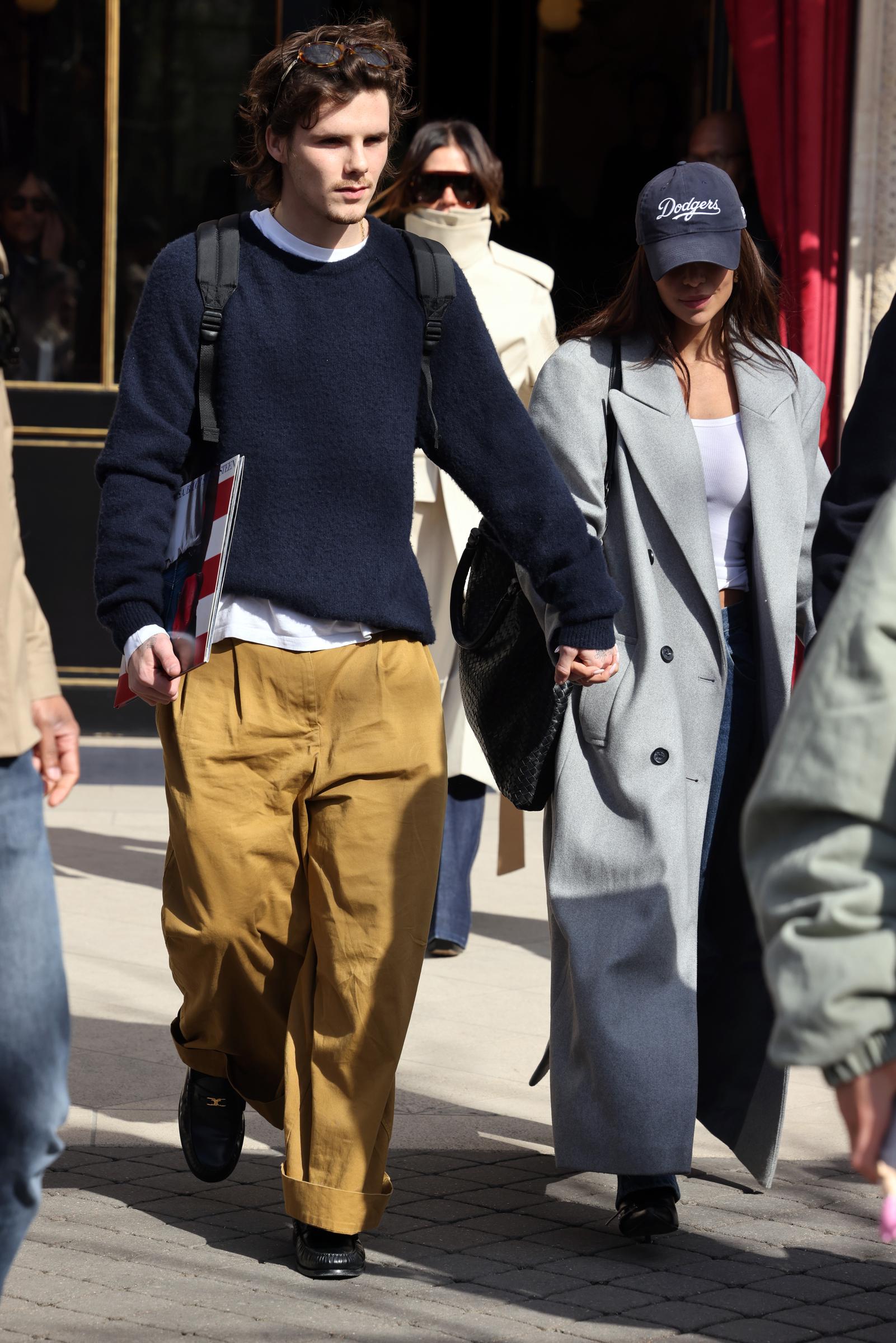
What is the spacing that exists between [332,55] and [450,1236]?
7.11 ft

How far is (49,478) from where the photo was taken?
9664 millimetres

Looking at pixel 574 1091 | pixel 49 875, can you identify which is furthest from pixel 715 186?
pixel 49 875

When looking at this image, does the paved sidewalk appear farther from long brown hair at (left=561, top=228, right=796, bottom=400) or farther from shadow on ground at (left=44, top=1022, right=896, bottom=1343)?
long brown hair at (left=561, top=228, right=796, bottom=400)

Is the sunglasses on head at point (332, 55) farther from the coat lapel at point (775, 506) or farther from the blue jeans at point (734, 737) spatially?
the blue jeans at point (734, 737)

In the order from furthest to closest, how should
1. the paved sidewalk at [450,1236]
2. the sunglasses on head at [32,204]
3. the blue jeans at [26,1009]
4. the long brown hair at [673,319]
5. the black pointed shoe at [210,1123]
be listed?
1. the sunglasses on head at [32,204]
2. the long brown hair at [673,319]
3. the black pointed shoe at [210,1123]
4. the paved sidewalk at [450,1236]
5. the blue jeans at [26,1009]

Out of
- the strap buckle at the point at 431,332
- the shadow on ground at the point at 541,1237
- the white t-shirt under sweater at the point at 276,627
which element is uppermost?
the strap buckle at the point at 431,332

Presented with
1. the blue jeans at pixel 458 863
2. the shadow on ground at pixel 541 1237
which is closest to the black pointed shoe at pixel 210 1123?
the shadow on ground at pixel 541 1237

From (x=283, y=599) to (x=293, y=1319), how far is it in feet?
3.96

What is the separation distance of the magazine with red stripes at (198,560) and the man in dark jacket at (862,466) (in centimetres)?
104

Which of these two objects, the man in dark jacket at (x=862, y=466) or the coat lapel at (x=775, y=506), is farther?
the coat lapel at (x=775, y=506)

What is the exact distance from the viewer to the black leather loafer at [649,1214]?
150 inches

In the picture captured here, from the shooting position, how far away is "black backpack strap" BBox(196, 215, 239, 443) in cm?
365

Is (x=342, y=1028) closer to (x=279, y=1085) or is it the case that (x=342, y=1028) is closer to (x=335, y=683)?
(x=279, y=1085)

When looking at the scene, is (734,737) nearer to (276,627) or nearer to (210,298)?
(276,627)
